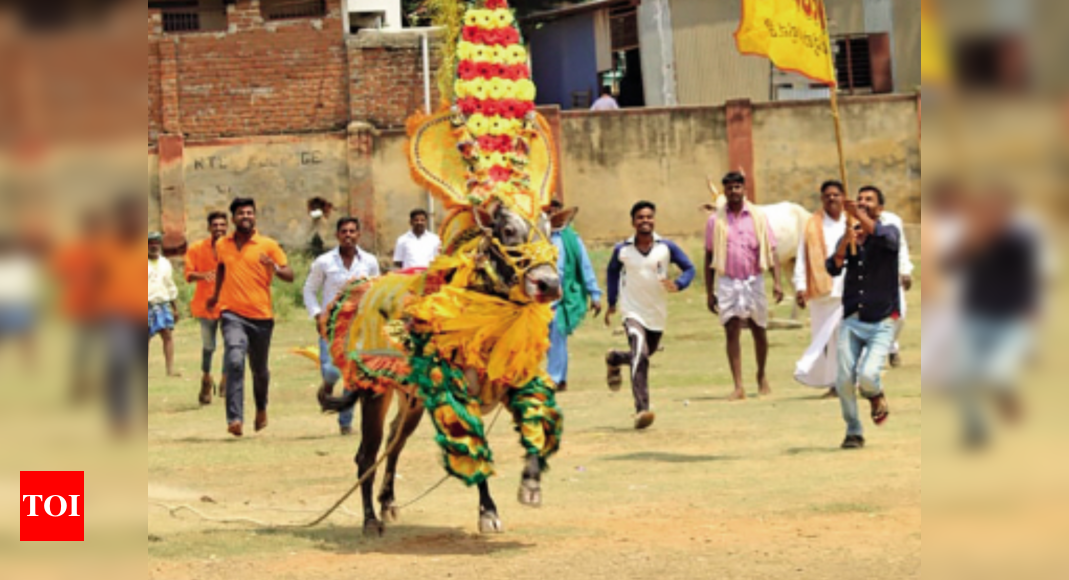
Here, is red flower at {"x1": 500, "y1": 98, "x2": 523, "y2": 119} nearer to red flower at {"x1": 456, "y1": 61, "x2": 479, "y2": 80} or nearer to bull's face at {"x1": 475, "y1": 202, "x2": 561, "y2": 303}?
red flower at {"x1": 456, "y1": 61, "x2": 479, "y2": 80}

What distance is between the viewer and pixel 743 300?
56.2 feet

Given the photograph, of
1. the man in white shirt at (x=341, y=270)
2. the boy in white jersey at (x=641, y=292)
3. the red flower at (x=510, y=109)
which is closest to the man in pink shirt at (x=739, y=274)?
the boy in white jersey at (x=641, y=292)

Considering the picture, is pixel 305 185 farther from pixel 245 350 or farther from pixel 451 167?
pixel 451 167

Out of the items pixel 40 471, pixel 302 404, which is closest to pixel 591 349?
pixel 302 404

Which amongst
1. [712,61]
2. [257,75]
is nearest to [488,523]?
[257,75]

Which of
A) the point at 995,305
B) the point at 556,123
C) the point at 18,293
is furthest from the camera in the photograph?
the point at 556,123

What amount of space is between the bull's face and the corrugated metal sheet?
85.4ft

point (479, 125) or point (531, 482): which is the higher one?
point (479, 125)

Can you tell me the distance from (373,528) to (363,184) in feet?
69.9

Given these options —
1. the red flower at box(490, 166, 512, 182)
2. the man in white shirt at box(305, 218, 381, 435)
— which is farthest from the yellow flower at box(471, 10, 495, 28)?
the man in white shirt at box(305, 218, 381, 435)

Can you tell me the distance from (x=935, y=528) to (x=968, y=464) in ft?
0.25

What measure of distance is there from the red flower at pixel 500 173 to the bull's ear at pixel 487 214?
0.73ft

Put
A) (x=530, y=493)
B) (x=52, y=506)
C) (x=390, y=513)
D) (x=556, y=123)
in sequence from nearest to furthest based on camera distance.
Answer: (x=52, y=506), (x=530, y=493), (x=390, y=513), (x=556, y=123)

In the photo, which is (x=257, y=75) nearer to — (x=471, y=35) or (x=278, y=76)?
(x=278, y=76)
